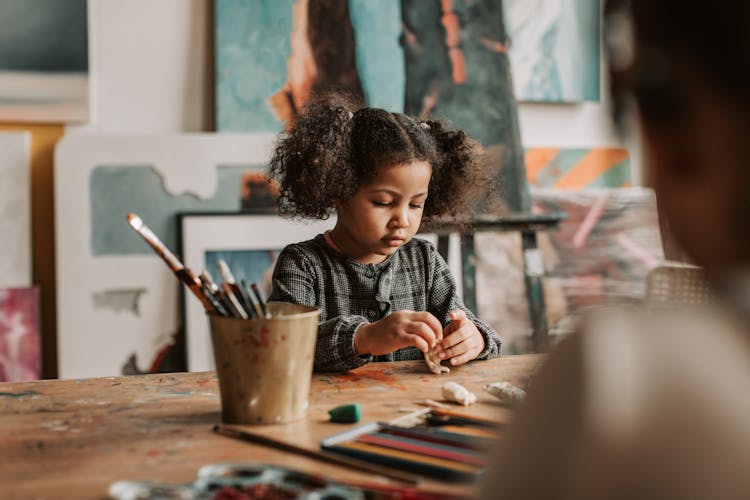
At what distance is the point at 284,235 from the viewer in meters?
2.53

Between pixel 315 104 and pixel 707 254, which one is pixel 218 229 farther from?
pixel 707 254

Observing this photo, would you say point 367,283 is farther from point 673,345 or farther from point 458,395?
point 673,345

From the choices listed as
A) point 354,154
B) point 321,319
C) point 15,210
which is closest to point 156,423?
point 321,319

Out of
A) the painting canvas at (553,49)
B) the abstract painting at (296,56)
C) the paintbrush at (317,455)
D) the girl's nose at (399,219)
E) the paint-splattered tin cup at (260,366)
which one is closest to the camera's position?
the paintbrush at (317,455)

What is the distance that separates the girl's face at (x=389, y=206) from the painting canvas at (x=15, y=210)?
1453 millimetres

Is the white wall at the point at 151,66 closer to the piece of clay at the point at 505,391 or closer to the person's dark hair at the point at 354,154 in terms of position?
the person's dark hair at the point at 354,154

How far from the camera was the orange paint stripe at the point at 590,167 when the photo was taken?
116 inches

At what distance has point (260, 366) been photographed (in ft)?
2.46

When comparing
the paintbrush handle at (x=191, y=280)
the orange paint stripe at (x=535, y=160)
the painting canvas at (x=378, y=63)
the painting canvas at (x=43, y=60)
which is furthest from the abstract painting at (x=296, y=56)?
the paintbrush handle at (x=191, y=280)

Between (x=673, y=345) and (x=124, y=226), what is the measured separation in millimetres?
2340

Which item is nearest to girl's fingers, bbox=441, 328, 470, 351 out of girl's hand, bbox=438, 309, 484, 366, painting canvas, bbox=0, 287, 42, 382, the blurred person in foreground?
girl's hand, bbox=438, 309, 484, 366

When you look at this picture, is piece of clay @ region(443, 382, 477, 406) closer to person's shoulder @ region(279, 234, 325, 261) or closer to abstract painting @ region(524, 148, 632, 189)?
person's shoulder @ region(279, 234, 325, 261)

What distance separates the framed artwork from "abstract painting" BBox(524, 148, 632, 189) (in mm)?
931

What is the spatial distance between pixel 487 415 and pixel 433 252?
30.0 inches
